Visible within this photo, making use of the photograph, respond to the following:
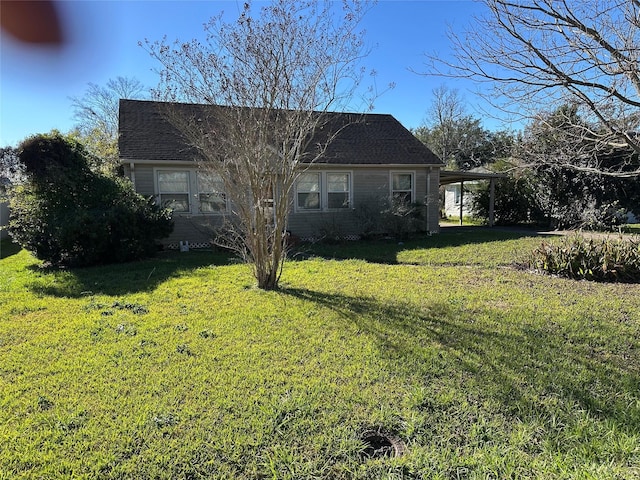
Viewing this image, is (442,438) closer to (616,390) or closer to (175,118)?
(616,390)

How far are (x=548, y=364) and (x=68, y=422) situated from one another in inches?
148

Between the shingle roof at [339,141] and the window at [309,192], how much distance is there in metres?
0.72

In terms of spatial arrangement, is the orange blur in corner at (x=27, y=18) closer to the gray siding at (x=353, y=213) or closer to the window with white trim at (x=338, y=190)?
the gray siding at (x=353, y=213)

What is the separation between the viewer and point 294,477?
2193 mm

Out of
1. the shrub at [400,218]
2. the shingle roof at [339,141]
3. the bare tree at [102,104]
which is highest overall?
the bare tree at [102,104]

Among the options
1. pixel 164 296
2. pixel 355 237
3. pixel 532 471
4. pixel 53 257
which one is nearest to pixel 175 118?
pixel 164 296

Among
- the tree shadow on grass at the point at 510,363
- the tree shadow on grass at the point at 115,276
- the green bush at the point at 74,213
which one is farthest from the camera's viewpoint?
the green bush at the point at 74,213

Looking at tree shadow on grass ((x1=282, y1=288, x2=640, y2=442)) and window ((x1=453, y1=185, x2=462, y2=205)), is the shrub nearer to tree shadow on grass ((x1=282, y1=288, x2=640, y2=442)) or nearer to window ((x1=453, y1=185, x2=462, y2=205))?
tree shadow on grass ((x1=282, y1=288, x2=640, y2=442))

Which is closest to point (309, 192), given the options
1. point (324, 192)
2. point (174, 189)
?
point (324, 192)

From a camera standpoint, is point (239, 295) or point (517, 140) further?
point (517, 140)

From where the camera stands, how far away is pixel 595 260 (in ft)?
23.3

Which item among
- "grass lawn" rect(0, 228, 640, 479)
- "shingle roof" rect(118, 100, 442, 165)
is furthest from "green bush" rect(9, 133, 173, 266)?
"grass lawn" rect(0, 228, 640, 479)

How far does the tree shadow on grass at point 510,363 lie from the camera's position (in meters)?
2.84

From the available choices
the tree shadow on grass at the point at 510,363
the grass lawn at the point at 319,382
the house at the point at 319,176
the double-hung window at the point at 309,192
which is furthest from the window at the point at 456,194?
the tree shadow on grass at the point at 510,363
